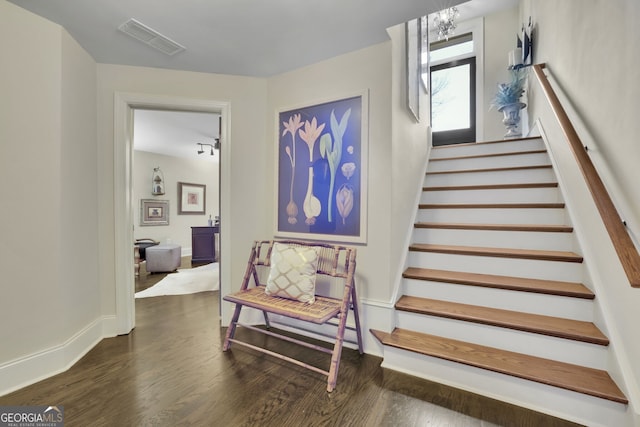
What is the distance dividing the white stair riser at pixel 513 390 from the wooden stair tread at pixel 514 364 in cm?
4

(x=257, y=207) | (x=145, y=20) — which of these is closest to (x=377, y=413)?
(x=257, y=207)

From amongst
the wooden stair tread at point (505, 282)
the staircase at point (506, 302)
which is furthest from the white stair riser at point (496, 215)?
the wooden stair tread at point (505, 282)

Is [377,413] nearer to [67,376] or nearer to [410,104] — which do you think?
[67,376]

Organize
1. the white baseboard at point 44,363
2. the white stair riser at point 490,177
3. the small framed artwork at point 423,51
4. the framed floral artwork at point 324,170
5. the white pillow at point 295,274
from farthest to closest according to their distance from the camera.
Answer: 1. the small framed artwork at point 423,51
2. the white stair riser at point 490,177
3. the framed floral artwork at point 324,170
4. the white pillow at point 295,274
5. the white baseboard at point 44,363

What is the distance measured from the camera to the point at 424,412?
4.91 ft

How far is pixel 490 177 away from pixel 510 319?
1.62m

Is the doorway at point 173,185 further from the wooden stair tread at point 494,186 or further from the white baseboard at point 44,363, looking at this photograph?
the wooden stair tread at point 494,186

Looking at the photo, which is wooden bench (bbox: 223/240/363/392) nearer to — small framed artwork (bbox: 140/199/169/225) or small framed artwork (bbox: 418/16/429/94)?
small framed artwork (bbox: 418/16/429/94)

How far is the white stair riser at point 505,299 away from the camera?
1703mm

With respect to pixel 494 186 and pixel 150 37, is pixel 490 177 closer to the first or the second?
pixel 494 186

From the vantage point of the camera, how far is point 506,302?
1.88 m

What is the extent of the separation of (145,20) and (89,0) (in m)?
0.28

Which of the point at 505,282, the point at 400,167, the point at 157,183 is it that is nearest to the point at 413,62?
the point at 400,167

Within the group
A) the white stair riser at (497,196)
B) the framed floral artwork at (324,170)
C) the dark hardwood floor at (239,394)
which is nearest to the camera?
the dark hardwood floor at (239,394)
